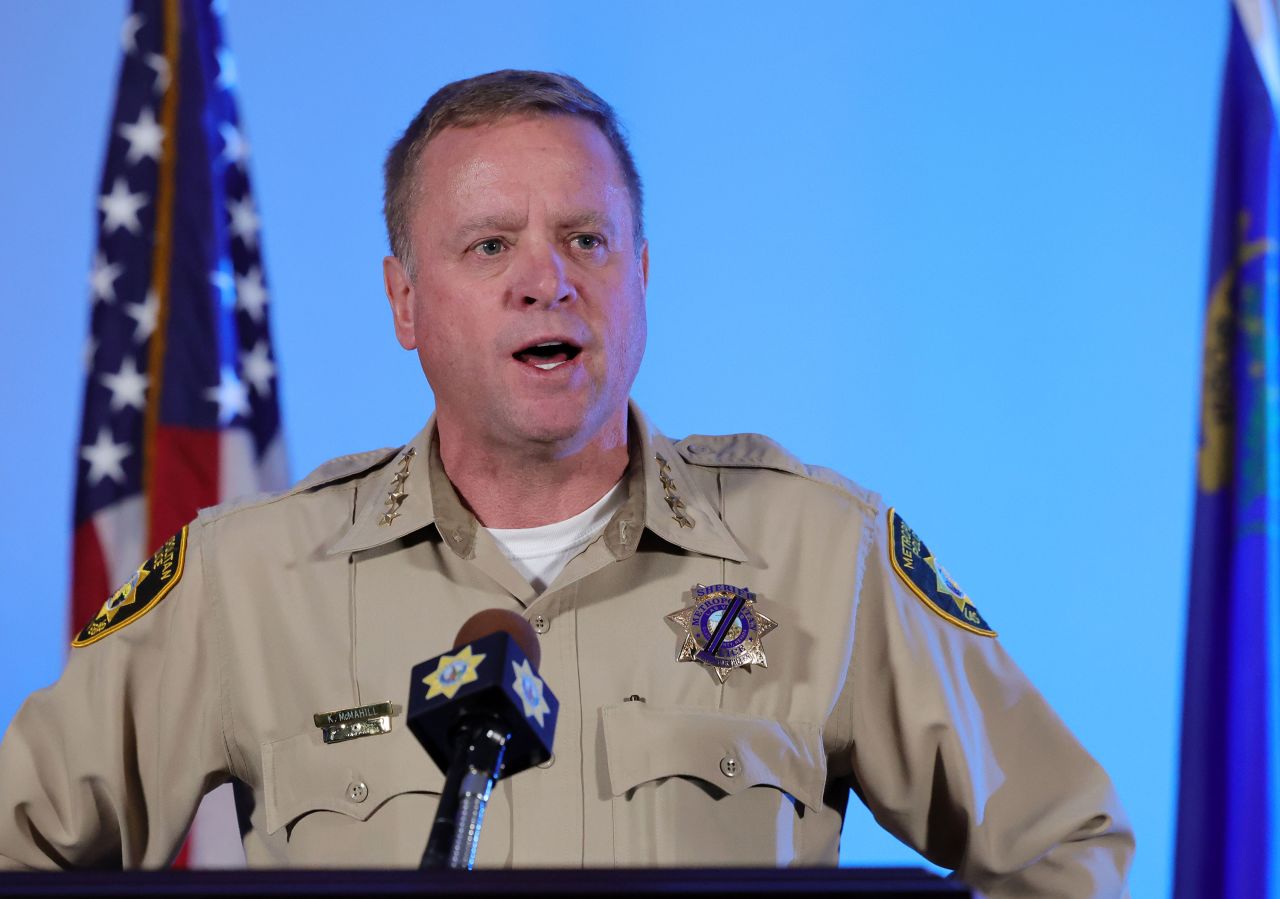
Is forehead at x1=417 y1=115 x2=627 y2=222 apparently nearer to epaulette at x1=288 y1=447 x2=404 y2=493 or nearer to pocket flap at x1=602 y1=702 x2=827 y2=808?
epaulette at x1=288 y1=447 x2=404 y2=493

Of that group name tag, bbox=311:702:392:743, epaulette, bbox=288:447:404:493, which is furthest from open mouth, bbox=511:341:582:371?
name tag, bbox=311:702:392:743

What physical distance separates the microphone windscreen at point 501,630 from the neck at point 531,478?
0.74 meters

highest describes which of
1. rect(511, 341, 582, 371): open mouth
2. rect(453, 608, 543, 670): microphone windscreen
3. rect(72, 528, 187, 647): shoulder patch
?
rect(511, 341, 582, 371): open mouth

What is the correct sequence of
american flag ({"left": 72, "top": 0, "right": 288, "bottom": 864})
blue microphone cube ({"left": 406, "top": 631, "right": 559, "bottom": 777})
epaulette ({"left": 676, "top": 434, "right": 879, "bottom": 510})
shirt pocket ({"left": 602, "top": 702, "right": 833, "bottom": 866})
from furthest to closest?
1. american flag ({"left": 72, "top": 0, "right": 288, "bottom": 864})
2. epaulette ({"left": 676, "top": 434, "right": 879, "bottom": 510})
3. shirt pocket ({"left": 602, "top": 702, "right": 833, "bottom": 866})
4. blue microphone cube ({"left": 406, "top": 631, "right": 559, "bottom": 777})

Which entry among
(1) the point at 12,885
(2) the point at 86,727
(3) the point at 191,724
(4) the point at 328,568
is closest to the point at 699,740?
(4) the point at 328,568

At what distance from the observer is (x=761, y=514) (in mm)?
1829

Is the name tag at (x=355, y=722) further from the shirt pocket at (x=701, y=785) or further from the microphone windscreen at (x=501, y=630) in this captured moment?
the microphone windscreen at (x=501, y=630)

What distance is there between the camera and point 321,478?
1.95 m

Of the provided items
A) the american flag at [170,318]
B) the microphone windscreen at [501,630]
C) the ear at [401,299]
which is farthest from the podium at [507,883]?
the american flag at [170,318]

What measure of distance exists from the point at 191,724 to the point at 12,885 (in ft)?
2.99

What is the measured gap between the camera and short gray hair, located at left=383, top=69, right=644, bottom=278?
1.79 meters

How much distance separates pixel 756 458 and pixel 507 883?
1206 millimetres

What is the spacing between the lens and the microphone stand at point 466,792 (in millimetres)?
845

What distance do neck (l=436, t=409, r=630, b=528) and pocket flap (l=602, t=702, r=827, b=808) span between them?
0.30 m
